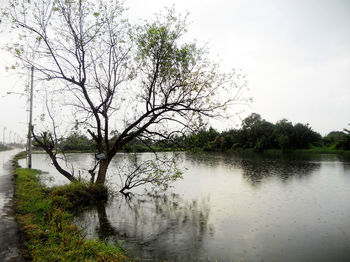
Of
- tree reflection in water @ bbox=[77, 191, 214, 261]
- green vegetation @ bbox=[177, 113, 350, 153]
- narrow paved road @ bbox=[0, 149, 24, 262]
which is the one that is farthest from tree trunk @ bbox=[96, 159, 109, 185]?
green vegetation @ bbox=[177, 113, 350, 153]

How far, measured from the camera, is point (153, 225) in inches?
418

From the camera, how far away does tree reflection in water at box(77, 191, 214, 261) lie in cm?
820

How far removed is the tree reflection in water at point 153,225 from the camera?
26.9ft

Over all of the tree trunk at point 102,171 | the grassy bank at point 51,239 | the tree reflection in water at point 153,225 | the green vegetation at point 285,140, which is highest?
the green vegetation at point 285,140

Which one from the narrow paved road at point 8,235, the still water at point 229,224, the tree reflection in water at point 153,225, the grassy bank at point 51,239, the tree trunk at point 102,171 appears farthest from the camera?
the tree trunk at point 102,171

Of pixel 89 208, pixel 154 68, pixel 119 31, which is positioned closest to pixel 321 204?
pixel 154 68

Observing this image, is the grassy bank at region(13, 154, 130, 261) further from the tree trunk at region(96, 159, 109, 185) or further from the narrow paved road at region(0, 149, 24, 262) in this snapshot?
the tree trunk at region(96, 159, 109, 185)

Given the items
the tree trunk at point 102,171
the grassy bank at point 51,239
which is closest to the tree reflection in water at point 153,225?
the grassy bank at point 51,239

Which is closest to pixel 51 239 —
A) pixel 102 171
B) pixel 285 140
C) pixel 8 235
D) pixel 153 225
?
pixel 8 235

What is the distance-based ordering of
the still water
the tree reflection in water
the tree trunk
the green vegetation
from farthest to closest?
the green vegetation → the tree trunk → the tree reflection in water → the still water

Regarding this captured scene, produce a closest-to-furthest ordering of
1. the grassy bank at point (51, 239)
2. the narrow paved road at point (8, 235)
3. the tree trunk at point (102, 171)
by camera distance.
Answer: the narrow paved road at point (8, 235), the grassy bank at point (51, 239), the tree trunk at point (102, 171)

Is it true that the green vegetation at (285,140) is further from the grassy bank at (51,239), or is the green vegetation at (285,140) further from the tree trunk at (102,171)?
the grassy bank at (51,239)

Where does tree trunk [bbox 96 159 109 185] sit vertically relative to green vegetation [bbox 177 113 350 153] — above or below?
below

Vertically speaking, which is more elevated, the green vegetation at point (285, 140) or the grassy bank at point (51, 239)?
the green vegetation at point (285, 140)
